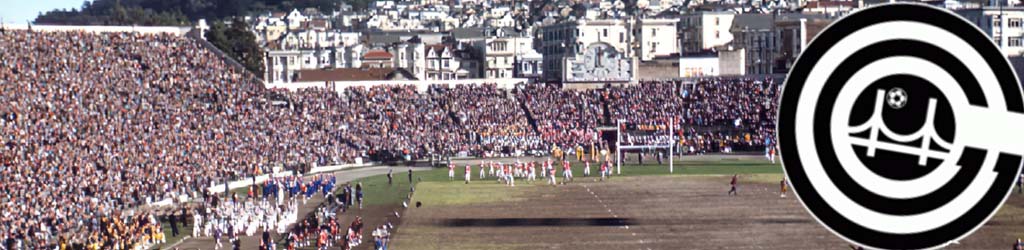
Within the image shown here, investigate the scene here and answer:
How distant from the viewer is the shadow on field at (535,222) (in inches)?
1823

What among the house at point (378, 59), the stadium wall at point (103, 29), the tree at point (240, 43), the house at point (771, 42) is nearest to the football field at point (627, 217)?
the stadium wall at point (103, 29)

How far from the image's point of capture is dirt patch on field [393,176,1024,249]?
4044 centimetres

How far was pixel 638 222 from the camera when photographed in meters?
46.4

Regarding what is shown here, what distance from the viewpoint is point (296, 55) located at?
491 ft

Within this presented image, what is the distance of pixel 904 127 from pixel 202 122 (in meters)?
70.8

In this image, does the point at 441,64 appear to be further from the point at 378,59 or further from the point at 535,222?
the point at 535,222

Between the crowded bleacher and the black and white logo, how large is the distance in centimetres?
3611

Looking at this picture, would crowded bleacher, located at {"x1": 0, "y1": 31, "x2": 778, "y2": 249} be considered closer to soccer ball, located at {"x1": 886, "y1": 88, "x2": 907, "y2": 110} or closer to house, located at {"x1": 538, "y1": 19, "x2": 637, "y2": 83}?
house, located at {"x1": 538, "y1": 19, "x2": 637, "y2": 83}

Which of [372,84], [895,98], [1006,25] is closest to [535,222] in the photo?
[895,98]

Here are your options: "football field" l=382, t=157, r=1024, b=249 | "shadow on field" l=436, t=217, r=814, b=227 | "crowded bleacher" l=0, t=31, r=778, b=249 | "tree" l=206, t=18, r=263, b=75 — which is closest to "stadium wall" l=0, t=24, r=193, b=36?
"crowded bleacher" l=0, t=31, r=778, b=249

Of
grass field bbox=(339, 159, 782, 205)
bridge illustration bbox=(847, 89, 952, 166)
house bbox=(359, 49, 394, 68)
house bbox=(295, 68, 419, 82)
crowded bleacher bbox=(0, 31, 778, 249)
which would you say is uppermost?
bridge illustration bbox=(847, 89, 952, 166)

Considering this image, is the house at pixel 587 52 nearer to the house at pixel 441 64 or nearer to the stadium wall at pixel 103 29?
the house at pixel 441 64

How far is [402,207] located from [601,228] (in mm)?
12637

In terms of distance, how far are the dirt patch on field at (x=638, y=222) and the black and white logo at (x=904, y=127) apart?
33296 millimetres
